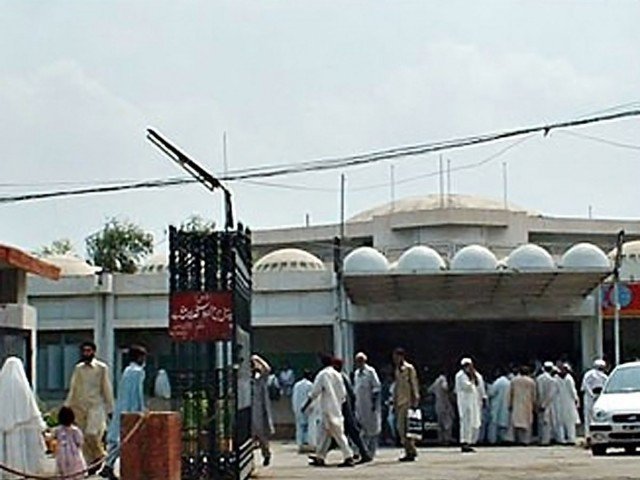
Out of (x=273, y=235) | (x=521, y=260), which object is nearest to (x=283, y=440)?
(x=521, y=260)

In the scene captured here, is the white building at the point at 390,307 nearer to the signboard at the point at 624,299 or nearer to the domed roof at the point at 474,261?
the domed roof at the point at 474,261

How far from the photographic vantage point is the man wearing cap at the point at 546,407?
1229 inches

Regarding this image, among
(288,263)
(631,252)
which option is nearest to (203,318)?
(288,263)

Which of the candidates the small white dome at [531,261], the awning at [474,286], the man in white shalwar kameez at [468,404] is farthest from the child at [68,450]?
the small white dome at [531,261]

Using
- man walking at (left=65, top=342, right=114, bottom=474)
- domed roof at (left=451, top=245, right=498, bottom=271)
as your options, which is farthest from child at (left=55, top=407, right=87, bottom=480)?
domed roof at (left=451, top=245, right=498, bottom=271)

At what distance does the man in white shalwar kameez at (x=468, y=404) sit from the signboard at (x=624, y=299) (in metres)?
11.5

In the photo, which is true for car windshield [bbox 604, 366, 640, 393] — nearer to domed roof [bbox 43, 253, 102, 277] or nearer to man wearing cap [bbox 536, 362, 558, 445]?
man wearing cap [bbox 536, 362, 558, 445]

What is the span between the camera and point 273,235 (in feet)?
198

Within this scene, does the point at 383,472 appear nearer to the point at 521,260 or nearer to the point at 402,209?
the point at 521,260

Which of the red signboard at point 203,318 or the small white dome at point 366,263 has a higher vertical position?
the small white dome at point 366,263

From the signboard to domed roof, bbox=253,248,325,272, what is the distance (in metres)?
7.49

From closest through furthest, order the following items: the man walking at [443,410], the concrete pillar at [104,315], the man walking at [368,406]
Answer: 1. the man walking at [368,406]
2. the man walking at [443,410]
3. the concrete pillar at [104,315]

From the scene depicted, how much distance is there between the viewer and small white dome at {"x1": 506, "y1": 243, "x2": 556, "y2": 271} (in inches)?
1430

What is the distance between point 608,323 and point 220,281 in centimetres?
2584
